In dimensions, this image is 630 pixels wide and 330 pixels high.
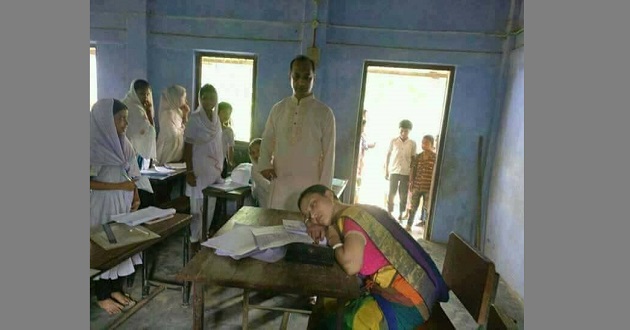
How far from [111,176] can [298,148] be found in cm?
132

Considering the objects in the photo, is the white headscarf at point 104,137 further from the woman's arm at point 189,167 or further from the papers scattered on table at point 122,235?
the woman's arm at point 189,167

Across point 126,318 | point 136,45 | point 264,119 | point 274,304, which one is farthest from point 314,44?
point 126,318

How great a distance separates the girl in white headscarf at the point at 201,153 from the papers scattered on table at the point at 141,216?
1.16 metres

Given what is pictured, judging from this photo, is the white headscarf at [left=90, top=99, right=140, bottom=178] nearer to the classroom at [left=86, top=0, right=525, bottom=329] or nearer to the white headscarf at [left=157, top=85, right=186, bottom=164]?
the classroom at [left=86, top=0, right=525, bottom=329]

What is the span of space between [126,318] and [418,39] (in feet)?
13.3

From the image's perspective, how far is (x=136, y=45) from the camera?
14.6 ft

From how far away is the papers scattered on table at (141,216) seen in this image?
2.01 meters

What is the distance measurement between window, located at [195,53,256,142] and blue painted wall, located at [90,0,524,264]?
0.14 meters

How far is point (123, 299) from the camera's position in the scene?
8.25ft

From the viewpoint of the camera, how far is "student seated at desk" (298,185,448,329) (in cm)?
149

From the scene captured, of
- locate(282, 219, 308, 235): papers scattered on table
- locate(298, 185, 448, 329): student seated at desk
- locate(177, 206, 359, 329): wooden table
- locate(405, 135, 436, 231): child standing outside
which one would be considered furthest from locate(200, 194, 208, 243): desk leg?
locate(405, 135, 436, 231): child standing outside

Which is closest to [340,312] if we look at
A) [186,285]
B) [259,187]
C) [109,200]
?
[186,285]

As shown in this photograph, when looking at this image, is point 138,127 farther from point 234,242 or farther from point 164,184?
point 234,242

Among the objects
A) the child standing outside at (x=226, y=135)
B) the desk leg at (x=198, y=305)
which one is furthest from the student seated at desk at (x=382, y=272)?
the child standing outside at (x=226, y=135)
